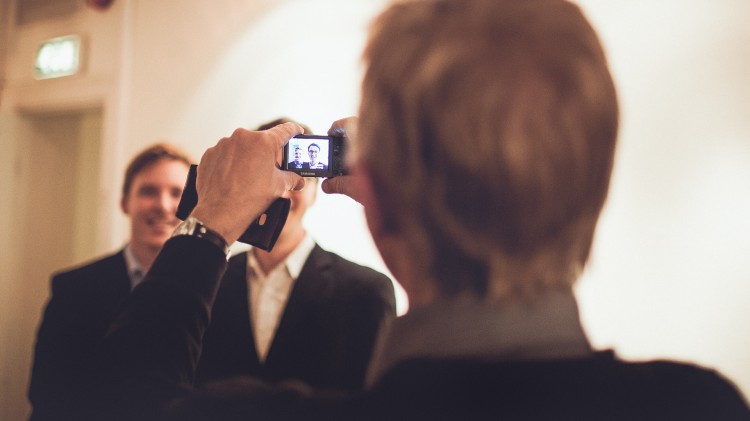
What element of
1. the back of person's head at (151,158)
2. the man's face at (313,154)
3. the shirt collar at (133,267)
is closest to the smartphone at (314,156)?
the man's face at (313,154)

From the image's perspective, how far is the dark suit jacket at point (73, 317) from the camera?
5.61 ft

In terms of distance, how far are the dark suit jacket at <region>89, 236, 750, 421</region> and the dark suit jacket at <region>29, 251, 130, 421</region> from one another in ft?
4.08

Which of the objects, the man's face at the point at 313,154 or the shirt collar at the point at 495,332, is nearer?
the shirt collar at the point at 495,332

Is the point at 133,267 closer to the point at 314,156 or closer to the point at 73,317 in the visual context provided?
the point at 73,317

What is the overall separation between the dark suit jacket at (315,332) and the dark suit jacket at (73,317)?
37 centimetres

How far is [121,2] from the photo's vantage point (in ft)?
11.0

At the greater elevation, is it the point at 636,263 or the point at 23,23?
the point at 23,23

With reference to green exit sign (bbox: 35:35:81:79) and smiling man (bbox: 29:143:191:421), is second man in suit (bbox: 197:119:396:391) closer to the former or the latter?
smiling man (bbox: 29:143:191:421)

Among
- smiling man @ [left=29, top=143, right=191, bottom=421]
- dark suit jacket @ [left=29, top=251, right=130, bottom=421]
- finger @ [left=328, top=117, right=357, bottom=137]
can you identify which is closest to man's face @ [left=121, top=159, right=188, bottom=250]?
smiling man @ [left=29, top=143, right=191, bottom=421]

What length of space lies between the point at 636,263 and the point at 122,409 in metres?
1.86

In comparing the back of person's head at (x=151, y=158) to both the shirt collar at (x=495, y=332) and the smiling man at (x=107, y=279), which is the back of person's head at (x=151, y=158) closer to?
the smiling man at (x=107, y=279)

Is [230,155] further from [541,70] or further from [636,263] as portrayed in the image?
[636,263]

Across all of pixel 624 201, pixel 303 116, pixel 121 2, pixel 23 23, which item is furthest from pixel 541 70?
pixel 23 23

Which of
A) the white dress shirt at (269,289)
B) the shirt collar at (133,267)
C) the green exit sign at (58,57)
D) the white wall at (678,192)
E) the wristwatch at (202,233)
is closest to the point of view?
the wristwatch at (202,233)
